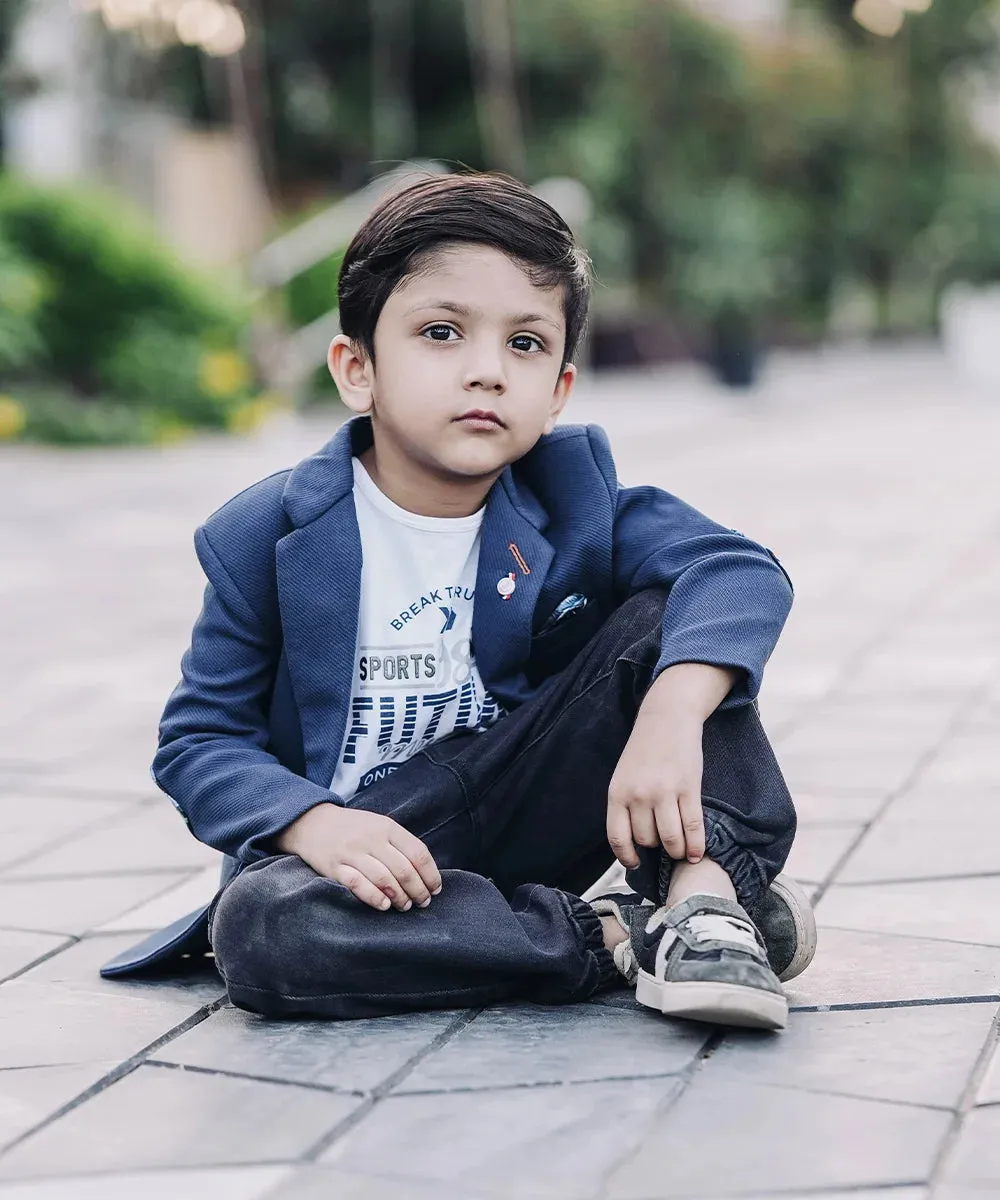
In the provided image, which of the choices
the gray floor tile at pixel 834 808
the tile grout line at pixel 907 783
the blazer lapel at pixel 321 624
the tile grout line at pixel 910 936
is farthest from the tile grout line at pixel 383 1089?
the gray floor tile at pixel 834 808

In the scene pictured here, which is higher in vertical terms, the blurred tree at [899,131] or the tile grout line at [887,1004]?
the blurred tree at [899,131]

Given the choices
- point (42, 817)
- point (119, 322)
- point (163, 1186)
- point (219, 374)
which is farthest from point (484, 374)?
point (119, 322)

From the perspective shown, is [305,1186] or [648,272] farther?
[648,272]

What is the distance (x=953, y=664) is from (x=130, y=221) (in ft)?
22.6

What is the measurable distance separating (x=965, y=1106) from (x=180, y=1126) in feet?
A: 2.57

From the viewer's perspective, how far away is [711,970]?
1.89 metres

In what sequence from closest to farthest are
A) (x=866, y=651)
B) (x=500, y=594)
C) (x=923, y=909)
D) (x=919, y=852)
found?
(x=500, y=594) → (x=923, y=909) → (x=919, y=852) → (x=866, y=651)

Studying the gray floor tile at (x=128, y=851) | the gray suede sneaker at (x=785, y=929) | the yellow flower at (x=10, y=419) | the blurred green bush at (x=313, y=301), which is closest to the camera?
the gray suede sneaker at (x=785, y=929)

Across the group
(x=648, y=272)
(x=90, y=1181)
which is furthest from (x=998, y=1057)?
(x=648, y=272)

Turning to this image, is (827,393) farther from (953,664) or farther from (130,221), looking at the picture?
(953,664)

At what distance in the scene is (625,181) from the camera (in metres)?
16.9

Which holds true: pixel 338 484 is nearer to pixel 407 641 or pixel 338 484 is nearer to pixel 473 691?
pixel 407 641

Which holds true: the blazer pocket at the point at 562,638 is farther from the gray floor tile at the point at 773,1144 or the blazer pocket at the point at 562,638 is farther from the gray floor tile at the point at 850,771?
the gray floor tile at the point at 850,771

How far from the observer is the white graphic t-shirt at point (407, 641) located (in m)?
2.21
